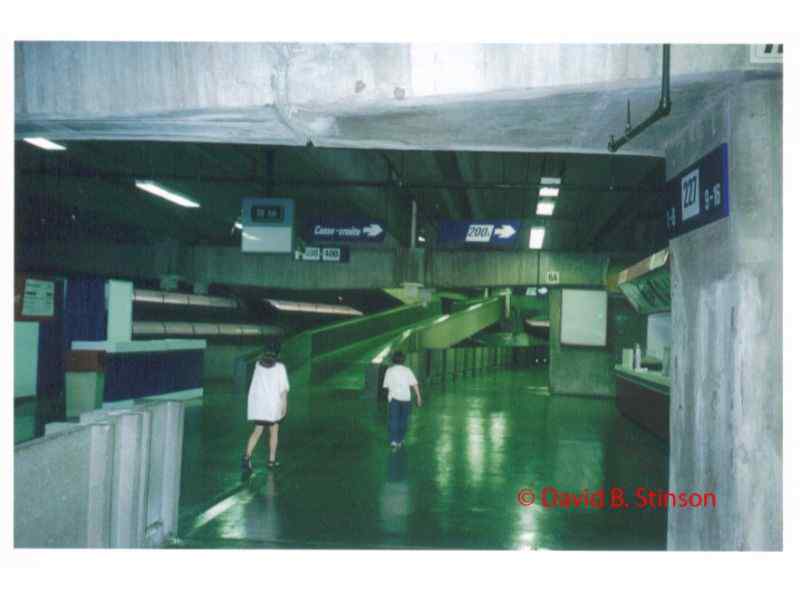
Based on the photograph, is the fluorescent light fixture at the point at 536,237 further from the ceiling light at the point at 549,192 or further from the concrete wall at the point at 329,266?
the ceiling light at the point at 549,192

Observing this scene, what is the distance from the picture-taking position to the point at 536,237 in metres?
16.4

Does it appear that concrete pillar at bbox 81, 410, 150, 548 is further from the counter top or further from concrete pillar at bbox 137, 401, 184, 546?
the counter top

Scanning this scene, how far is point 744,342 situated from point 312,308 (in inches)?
978

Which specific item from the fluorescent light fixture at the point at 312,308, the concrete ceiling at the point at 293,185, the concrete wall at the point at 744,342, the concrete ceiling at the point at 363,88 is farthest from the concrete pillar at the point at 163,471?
the fluorescent light fixture at the point at 312,308


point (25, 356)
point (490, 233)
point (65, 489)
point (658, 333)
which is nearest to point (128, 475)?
point (65, 489)

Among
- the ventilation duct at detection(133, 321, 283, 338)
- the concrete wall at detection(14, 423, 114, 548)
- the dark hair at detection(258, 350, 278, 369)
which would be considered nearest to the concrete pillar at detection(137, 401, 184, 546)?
the concrete wall at detection(14, 423, 114, 548)

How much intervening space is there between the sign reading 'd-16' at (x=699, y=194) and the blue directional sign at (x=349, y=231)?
8.64 m

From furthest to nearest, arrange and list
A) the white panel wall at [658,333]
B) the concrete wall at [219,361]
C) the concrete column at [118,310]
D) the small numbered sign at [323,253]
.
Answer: the concrete wall at [219,361]
the small numbered sign at [323,253]
the white panel wall at [658,333]
the concrete column at [118,310]

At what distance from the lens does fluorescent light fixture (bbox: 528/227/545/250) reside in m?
15.5

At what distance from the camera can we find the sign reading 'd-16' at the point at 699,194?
13.2 ft

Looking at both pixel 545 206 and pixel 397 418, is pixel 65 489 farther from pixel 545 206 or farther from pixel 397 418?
pixel 545 206

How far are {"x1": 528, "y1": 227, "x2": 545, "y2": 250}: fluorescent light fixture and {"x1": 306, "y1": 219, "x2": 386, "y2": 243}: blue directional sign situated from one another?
454 centimetres

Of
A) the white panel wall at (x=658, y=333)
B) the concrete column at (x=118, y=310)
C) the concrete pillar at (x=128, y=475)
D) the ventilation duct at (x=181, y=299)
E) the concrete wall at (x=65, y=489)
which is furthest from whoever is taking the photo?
the ventilation duct at (x=181, y=299)
